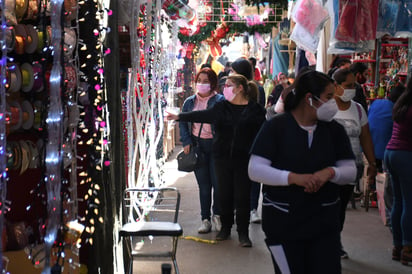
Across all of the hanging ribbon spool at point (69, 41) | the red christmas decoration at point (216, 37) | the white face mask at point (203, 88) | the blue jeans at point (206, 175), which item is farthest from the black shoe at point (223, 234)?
the red christmas decoration at point (216, 37)

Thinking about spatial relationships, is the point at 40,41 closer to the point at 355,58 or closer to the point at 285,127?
the point at 285,127

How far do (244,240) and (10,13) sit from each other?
396cm

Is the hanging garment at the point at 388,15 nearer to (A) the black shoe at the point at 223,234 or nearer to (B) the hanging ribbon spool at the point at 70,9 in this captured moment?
(A) the black shoe at the point at 223,234

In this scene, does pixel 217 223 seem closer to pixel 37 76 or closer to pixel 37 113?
pixel 37 113

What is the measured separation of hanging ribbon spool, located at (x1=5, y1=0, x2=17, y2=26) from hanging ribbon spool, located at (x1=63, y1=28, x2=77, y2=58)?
44cm

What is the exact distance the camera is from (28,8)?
368 centimetres

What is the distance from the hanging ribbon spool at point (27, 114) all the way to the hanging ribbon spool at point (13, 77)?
167mm

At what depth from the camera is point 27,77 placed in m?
3.64

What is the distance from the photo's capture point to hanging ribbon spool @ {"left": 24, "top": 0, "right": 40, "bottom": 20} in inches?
145

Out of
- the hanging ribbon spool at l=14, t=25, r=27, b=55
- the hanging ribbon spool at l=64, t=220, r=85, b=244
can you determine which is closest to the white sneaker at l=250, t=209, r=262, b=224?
the hanging ribbon spool at l=64, t=220, r=85, b=244

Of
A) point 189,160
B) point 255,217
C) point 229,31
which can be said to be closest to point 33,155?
point 189,160

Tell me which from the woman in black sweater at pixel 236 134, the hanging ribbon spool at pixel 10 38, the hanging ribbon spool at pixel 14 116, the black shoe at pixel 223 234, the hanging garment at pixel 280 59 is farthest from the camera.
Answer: the hanging garment at pixel 280 59

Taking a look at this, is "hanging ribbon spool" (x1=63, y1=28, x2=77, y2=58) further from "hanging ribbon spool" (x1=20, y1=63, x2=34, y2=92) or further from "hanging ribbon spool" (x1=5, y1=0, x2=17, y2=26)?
"hanging ribbon spool" (x1=5, y1=0, x2=17, y2=26)

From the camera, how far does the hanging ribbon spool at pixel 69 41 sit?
12.6 feet
